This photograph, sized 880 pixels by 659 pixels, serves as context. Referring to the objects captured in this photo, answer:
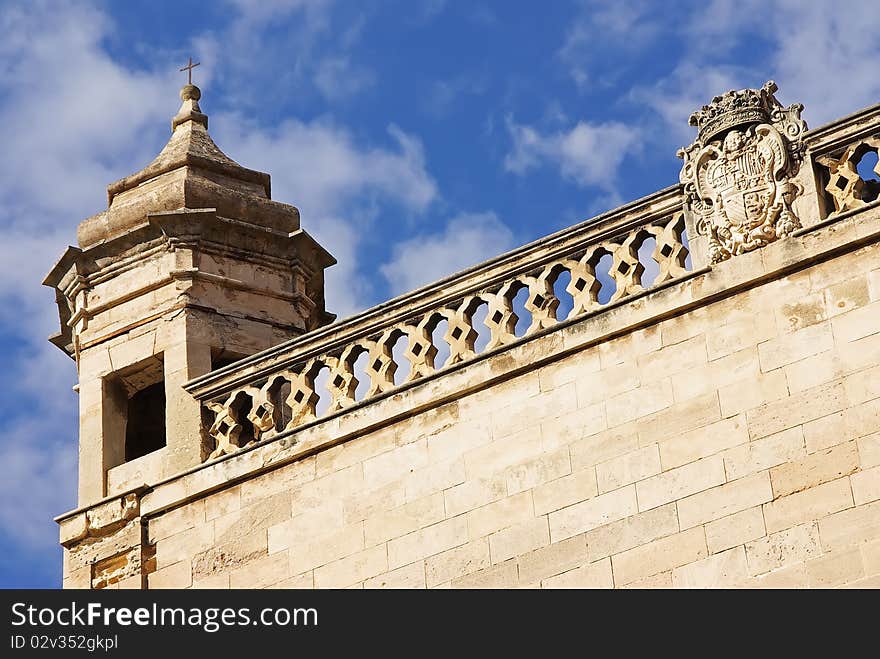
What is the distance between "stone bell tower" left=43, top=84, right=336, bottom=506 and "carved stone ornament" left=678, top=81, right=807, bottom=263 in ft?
11.6

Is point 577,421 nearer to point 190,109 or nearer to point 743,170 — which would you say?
point 743,170

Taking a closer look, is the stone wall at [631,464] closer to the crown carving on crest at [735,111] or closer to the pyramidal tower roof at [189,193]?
the crown carving on crest at [735,111]

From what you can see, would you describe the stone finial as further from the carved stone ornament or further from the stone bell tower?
the carved stone ornament

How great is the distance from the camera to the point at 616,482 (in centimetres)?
1334

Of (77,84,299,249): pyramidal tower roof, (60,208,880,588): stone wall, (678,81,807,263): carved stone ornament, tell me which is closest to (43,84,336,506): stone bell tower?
(77,84,299,249): pyramidal tower roof

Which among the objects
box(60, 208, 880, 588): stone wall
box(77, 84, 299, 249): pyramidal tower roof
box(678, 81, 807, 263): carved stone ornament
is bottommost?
box(60, 208, 880, 588): stone wall

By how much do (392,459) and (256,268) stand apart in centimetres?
272

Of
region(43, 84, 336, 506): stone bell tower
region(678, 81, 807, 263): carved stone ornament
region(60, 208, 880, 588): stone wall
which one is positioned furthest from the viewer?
region(43, 84, 336, 506): stone bell tower

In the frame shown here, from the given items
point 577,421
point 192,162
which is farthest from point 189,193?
point 577,421

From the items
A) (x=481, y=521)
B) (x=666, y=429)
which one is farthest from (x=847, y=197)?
(x=481, y=521)

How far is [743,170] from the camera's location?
13.7m

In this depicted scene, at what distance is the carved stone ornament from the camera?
44.3 feet

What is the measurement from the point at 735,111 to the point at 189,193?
4219mm
